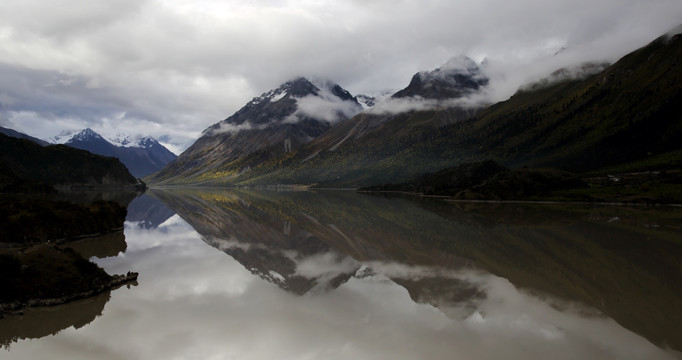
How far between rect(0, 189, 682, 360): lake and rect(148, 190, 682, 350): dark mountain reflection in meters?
0.17

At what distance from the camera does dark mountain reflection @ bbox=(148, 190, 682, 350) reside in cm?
2242

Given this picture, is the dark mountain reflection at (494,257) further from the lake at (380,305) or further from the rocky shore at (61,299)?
the rocky shore at (61,299)

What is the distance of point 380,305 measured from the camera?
22.7 m

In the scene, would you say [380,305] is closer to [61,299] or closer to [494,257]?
[494,257]

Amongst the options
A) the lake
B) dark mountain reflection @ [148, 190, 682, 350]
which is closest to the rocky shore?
the lake

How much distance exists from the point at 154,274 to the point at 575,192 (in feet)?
413

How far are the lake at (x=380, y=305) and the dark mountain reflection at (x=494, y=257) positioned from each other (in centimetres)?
17

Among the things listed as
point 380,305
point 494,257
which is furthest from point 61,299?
point 494,257

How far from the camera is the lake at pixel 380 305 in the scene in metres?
16.4

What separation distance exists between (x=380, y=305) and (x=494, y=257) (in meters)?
16.9

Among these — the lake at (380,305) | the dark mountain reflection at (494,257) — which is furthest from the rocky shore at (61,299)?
the dark mountain reflection at (494,257)

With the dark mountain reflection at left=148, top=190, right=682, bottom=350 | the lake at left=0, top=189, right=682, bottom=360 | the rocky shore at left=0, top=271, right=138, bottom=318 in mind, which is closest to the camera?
the lake at left=0, top=189, right=682, bottom=360

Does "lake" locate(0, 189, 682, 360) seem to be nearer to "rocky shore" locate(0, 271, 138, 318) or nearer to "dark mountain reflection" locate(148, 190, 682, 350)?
"dark mountain reflection" locate(148, 190, 682, 350)

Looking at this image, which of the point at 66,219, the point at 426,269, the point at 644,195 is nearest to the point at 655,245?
the point at 426,269
